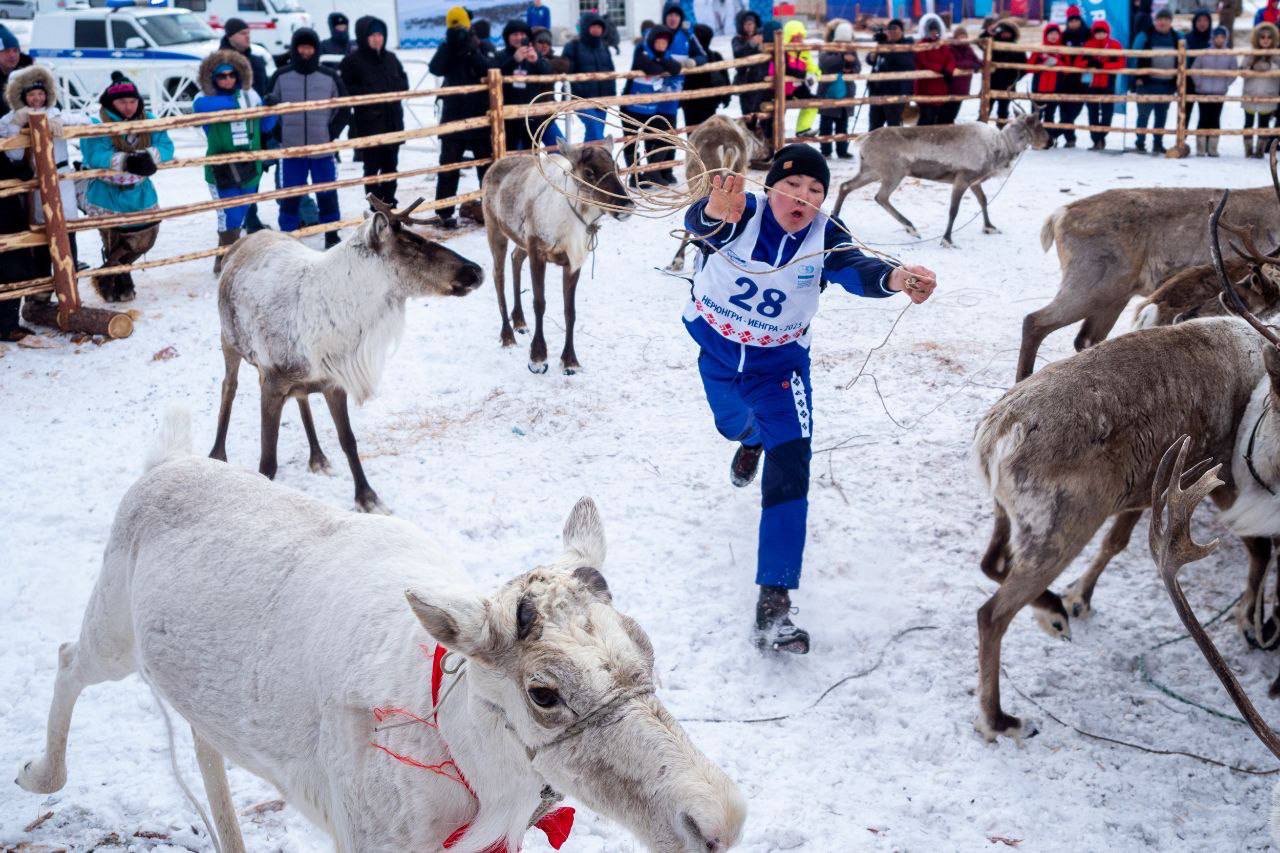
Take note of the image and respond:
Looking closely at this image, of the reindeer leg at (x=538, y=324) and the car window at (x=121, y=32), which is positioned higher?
the car window at (x=121, y=32)

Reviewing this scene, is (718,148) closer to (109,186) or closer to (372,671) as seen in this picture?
(109,186)

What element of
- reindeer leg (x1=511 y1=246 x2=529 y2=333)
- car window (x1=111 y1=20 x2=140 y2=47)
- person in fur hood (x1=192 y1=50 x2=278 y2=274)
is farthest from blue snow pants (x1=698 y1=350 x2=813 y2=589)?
car window (x1=111 y1=20 x2=140 y2=47)

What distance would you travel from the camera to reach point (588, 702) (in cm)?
178

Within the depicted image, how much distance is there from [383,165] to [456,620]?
8.68 metres

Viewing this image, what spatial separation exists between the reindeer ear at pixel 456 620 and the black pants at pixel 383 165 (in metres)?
8.24

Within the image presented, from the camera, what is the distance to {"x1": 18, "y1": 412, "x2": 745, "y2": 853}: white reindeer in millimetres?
1774

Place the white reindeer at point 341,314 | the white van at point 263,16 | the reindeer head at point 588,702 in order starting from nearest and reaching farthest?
the reindeer head at point 588,702, the white reindeer at point 341,314, the white van at point 263,16

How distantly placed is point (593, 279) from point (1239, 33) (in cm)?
2010

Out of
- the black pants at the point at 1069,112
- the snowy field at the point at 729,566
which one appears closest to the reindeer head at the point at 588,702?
the snowy field at the point at 729,566

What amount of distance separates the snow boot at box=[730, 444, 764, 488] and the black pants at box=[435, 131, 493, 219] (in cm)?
580

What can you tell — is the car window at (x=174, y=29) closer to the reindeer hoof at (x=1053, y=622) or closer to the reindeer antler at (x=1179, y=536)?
the reindeer hoof at (x=1053, y=622)

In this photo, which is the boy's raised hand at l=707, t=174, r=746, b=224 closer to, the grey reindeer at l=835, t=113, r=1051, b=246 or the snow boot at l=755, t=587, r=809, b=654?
the snow boot at l=755, t=587, r=809, b=654

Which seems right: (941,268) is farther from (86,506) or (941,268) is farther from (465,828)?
(465,828)

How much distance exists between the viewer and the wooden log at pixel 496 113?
9.62 metres
